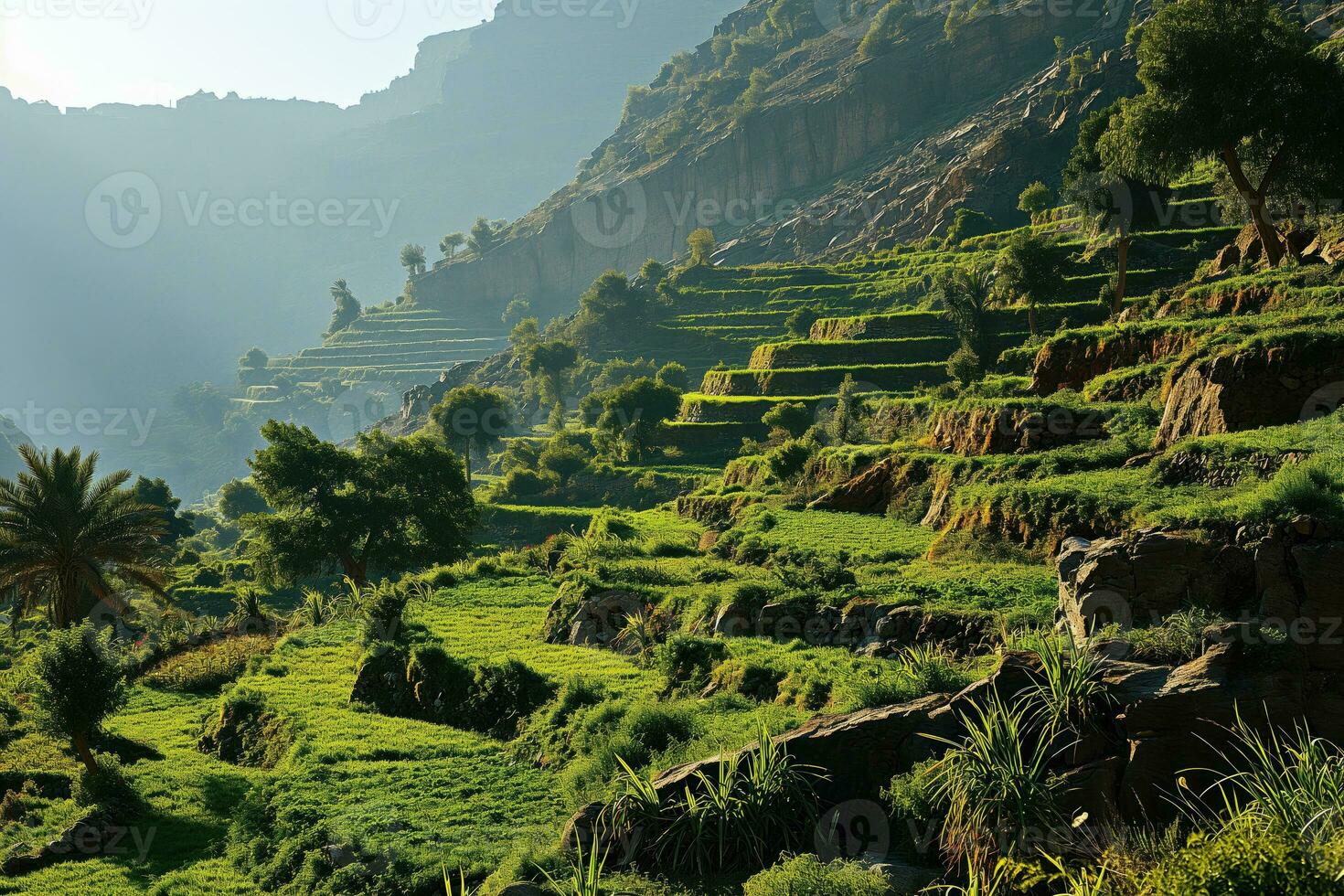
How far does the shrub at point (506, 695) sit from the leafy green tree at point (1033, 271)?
41.5m

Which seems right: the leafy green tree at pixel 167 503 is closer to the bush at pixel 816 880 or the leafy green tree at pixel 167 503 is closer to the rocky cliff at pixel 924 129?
the bush at pixel 816 880

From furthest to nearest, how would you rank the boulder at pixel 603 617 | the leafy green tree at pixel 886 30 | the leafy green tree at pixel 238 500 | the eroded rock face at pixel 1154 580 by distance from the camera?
the leafy green tree at pixel 886 30, the leafy green tree at pixel 238 500, the boulder at pixel 603 617, the eroded rock face at pixel 1154 580

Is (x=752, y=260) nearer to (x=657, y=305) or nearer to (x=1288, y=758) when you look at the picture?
(x=657, y=305)

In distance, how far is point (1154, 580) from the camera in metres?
13.2

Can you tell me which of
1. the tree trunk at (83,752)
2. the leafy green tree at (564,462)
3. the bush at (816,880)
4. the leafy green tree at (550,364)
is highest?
the leafy green tree at (550,364)

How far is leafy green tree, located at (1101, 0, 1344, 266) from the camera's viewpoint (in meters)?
30.6

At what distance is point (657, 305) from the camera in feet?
445

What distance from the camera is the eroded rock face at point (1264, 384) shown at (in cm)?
2053

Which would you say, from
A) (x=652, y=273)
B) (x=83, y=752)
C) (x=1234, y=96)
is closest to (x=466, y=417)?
(x=1234, y=96)

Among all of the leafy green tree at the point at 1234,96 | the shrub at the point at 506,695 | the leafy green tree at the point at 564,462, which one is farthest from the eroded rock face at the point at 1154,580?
the leafy green tree at the point at 564,462

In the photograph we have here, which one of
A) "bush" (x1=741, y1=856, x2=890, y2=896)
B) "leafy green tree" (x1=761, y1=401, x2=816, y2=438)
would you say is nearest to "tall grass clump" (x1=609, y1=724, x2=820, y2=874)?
"bush" (x1=741, y1=856, x2=890, y2=896)

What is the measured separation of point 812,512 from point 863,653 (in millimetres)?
16159

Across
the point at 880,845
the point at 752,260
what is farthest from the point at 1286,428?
the point at 752,260

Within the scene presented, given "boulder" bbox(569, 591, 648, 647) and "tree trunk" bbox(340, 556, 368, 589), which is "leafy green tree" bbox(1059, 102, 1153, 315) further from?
"tree trunk" bbox(340, 556, 368, 589)
